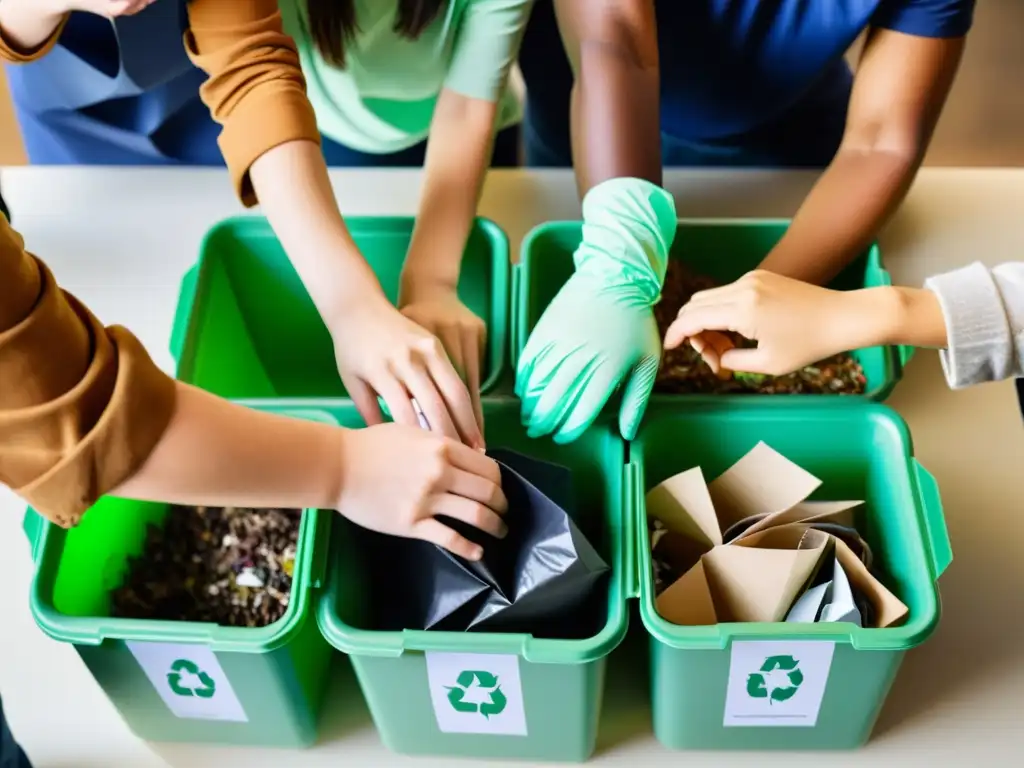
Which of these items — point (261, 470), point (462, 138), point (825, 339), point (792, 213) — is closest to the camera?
point (261, 470)

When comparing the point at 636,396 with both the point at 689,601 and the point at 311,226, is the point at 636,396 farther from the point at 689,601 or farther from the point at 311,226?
the point at 311,226

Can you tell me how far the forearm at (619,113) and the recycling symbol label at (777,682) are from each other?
0.44 m

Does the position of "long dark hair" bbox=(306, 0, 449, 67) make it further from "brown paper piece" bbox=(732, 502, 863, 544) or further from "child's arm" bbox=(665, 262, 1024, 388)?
"brown paper piece" bbox=(732, 502, 863, 544)

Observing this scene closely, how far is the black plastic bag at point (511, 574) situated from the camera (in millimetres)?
648

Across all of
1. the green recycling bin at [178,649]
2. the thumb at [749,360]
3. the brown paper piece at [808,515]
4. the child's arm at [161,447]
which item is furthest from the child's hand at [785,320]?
the green recycling bin at [178,649]

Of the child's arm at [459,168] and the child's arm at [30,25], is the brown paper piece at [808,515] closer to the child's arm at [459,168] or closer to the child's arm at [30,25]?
the child's arm at [459,168]

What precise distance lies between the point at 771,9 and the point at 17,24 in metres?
0.68

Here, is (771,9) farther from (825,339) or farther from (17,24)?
(17,24)

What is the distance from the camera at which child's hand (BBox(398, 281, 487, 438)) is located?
0.78m

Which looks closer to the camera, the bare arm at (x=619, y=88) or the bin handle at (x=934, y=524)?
the bin handle at (x=934, y=524)

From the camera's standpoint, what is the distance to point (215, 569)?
75 cm

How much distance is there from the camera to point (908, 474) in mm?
702

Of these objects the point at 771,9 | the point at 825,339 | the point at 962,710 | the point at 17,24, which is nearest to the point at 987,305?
the point at 825,339

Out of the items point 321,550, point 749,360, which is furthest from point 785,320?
point 321,550
